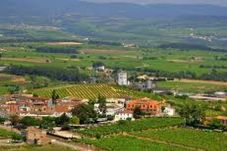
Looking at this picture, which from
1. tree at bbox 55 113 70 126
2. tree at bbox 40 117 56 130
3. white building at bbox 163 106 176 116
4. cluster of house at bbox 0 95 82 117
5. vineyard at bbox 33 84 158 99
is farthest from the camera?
vineyard at bbox 33 84 158 99

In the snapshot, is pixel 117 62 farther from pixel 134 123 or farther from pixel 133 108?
pixel 134 123

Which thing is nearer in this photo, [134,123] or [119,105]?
[134,123]

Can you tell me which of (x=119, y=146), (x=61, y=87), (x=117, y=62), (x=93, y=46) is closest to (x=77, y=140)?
(x=119, y=146)

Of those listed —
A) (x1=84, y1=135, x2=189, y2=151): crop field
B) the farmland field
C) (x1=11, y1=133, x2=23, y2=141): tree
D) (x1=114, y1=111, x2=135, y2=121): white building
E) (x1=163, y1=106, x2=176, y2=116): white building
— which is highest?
(x1=11, y1=133, x2=23, y2=141): tree

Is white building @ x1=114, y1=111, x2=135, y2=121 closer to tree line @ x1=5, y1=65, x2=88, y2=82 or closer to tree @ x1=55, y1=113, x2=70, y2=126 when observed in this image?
tree @ x1=55, y1=113, x2=70, y2=126

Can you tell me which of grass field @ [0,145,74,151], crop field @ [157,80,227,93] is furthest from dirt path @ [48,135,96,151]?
crop field @ [157,80,227,93]
